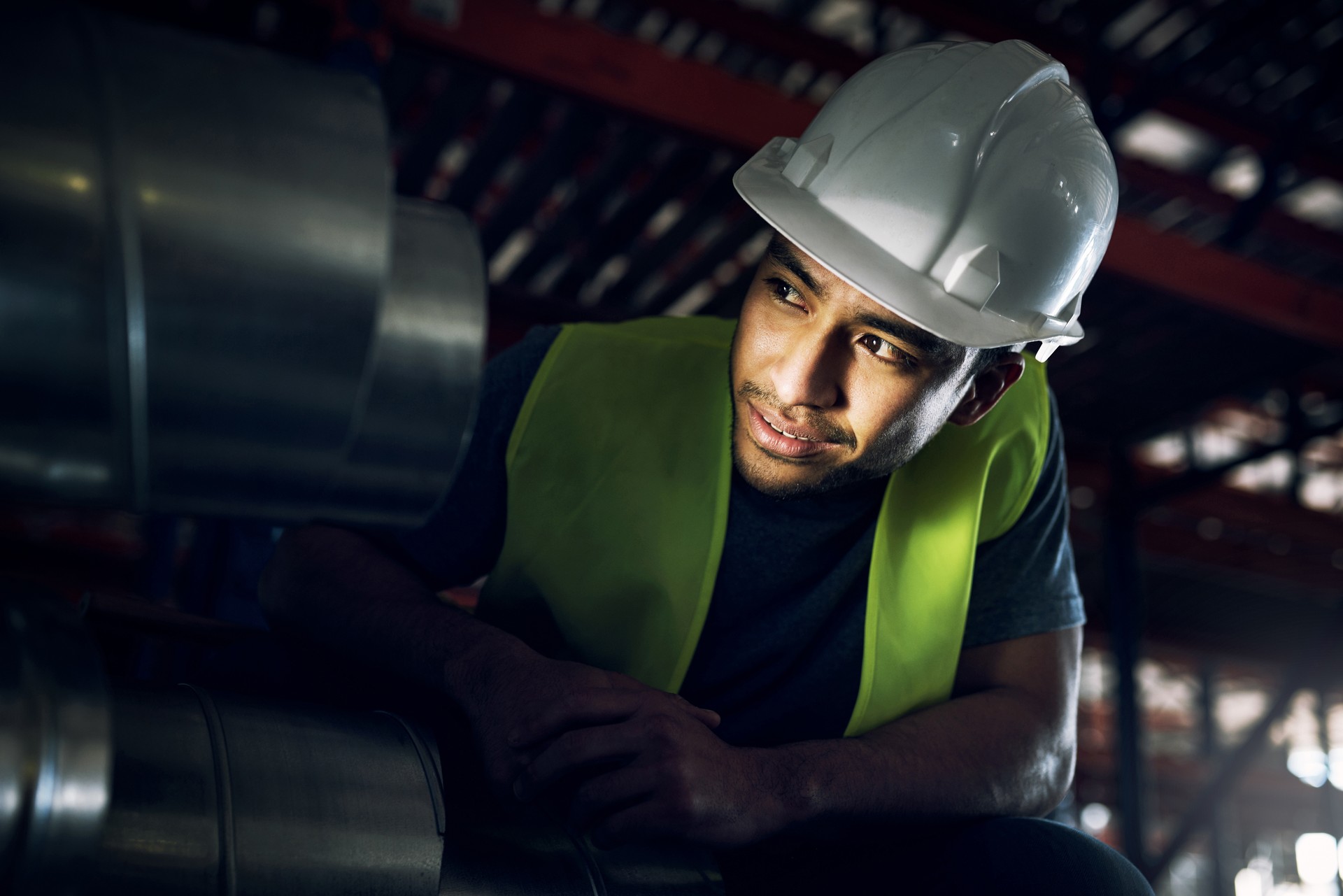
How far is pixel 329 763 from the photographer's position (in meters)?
0.83

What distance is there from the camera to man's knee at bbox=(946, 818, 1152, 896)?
1.14m

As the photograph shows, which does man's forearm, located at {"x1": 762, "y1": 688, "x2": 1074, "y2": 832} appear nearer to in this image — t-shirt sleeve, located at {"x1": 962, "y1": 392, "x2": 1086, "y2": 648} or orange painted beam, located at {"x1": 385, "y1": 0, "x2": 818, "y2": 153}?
t-shirt sleeve, located at {"x1": 962, "y1": 392, "x2": 1086, "y2": 648}

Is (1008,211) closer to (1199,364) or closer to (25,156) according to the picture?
(25,156)

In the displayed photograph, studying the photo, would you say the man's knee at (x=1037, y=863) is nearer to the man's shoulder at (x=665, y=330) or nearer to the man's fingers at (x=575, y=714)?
the man's fingers at (x=575, y=714)

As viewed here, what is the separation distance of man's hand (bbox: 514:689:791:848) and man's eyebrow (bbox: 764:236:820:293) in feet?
1.94

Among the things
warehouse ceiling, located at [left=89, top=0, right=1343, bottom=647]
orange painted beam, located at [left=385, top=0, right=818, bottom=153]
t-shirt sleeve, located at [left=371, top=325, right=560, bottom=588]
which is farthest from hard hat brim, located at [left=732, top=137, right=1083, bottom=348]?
orange painted beam, located at [left=385, top=0, right=818, bottom=153]

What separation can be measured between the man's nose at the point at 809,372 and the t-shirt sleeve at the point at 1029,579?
1.32 feet

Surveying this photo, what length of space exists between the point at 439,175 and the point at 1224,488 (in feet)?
20.3

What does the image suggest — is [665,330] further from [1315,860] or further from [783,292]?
[1315,860]

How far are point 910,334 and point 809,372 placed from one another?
141mm

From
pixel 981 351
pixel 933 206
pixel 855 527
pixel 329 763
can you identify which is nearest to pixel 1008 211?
pixel 933 206

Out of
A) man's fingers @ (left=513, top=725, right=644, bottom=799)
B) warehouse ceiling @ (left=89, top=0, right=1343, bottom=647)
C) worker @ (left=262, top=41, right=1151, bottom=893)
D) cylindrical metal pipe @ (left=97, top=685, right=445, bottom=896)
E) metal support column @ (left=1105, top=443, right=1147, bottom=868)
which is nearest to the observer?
cylindrical metal pipe @ (left=97, top=685, right=445, bottom=896)

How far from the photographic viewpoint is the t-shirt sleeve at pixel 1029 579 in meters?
1.54

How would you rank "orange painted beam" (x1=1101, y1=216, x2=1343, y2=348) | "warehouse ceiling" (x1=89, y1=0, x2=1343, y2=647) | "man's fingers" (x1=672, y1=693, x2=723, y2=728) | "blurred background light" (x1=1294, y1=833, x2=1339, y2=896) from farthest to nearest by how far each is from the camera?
"blurred background light" (x1=1294, y1=833, x2=1339, y2=896)
"orange painted beam" (x1=1101, y1=216, x2=1343, y2=348)
"warehouse ceiling" (x1=89, y1=0, x2=1343, y2=647)
"man's fingers" (x1=672, y1=693, x2=723, y2=728)
